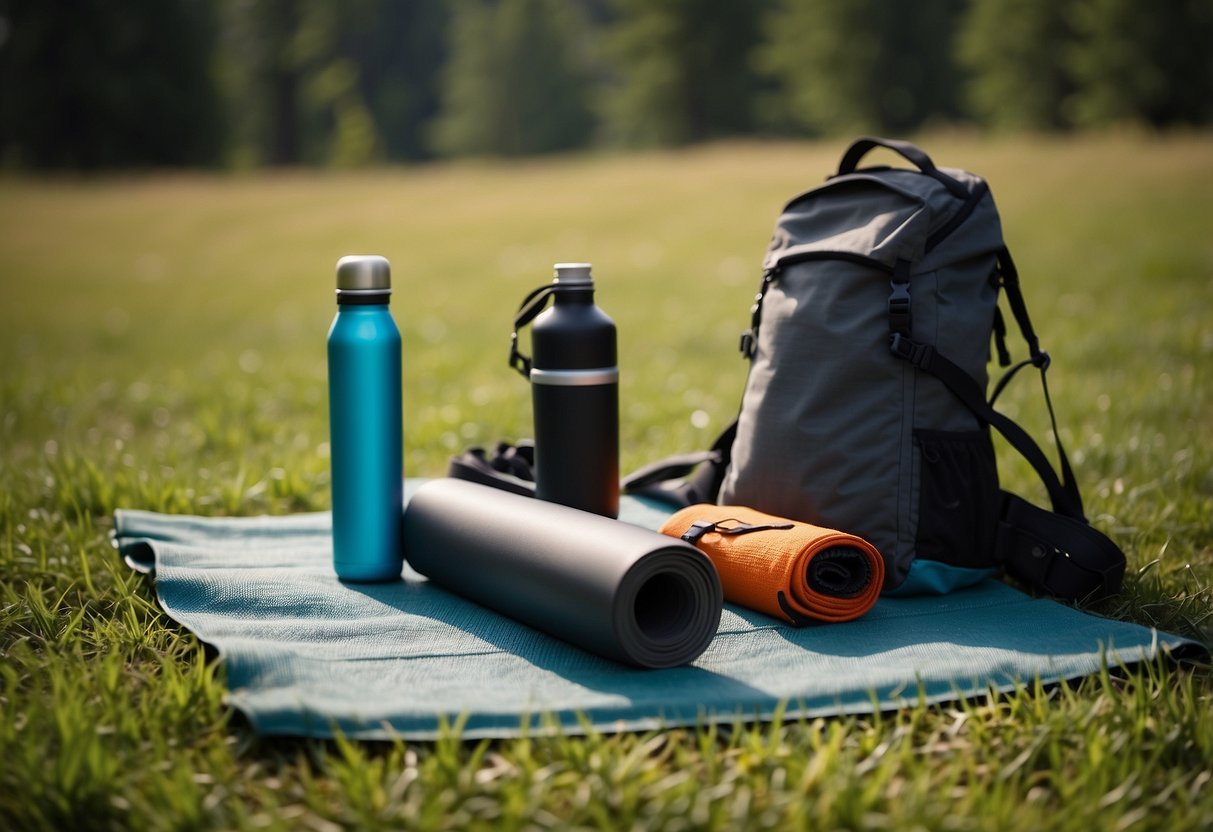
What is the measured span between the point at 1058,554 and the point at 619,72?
46129 millimetres

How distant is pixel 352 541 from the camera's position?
3.06 meters

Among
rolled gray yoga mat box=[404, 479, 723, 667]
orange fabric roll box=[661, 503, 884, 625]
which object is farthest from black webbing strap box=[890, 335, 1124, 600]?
rolled gray yoga mat box=[404, 479, 723, 667]

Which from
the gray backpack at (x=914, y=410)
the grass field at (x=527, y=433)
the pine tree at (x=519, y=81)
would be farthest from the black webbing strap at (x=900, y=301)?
the pine tree at (x=519, y=81)

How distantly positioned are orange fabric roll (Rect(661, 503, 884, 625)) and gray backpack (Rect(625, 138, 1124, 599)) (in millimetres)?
177

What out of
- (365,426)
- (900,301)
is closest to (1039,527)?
(900,301)

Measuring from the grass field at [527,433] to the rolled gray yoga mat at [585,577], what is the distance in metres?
0.31

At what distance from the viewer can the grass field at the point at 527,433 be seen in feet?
6.02

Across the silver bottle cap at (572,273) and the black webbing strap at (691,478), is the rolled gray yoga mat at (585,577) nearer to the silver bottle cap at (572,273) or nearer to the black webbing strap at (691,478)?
the silver bottle cap at (572,273)

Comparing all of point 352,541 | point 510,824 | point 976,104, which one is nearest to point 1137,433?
point 352,541

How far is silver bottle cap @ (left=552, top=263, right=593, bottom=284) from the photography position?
2.99m

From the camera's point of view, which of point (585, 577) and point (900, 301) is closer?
point (585, 577)

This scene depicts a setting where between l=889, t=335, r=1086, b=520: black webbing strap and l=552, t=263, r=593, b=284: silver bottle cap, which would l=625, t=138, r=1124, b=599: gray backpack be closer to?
l=889, t=335, r=1086, b=520: black webbing strap

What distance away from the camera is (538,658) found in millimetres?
2484

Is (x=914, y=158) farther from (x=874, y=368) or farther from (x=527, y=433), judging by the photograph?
(x=527, y=433)
